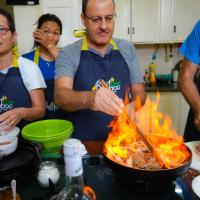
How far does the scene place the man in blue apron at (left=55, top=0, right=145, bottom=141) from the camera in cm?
162

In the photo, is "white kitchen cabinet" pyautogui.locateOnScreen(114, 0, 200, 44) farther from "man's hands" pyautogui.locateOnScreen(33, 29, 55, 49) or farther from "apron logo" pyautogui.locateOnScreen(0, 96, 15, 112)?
"apron logo" pyautogui.locateOnScreen(0, 96, 15, 112)

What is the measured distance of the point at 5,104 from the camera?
1778mm

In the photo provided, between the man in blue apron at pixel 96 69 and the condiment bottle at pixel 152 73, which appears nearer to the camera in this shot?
the man in blue apron at pixel 96 69

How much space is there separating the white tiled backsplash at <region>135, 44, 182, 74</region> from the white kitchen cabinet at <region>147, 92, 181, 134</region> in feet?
2.29

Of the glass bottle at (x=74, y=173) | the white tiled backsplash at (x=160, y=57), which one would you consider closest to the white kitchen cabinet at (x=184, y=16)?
the white tiled backsplash at (x=160, y=57)

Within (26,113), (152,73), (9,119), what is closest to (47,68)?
(26,113)

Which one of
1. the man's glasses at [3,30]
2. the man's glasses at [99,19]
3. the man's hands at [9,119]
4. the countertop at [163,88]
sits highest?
the man's glasses at [99,19]

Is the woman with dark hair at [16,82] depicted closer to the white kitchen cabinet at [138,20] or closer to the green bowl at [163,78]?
the white kitchen cabinet at [138,20]

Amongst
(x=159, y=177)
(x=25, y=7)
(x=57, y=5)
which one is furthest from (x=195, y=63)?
(x=25, y=7)

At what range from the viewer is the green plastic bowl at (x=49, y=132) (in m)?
1.20

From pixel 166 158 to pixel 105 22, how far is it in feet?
3.23

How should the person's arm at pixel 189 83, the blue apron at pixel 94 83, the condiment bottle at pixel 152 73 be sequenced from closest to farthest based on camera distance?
the blue apron at pixel 94 83, the person's arm at pixel 189 83, the condiment bottle at pixel 152 73

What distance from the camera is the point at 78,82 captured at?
1.75m

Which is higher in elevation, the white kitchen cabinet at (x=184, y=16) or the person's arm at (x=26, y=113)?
the white kitchen cabinet at (x=184, y=16)
